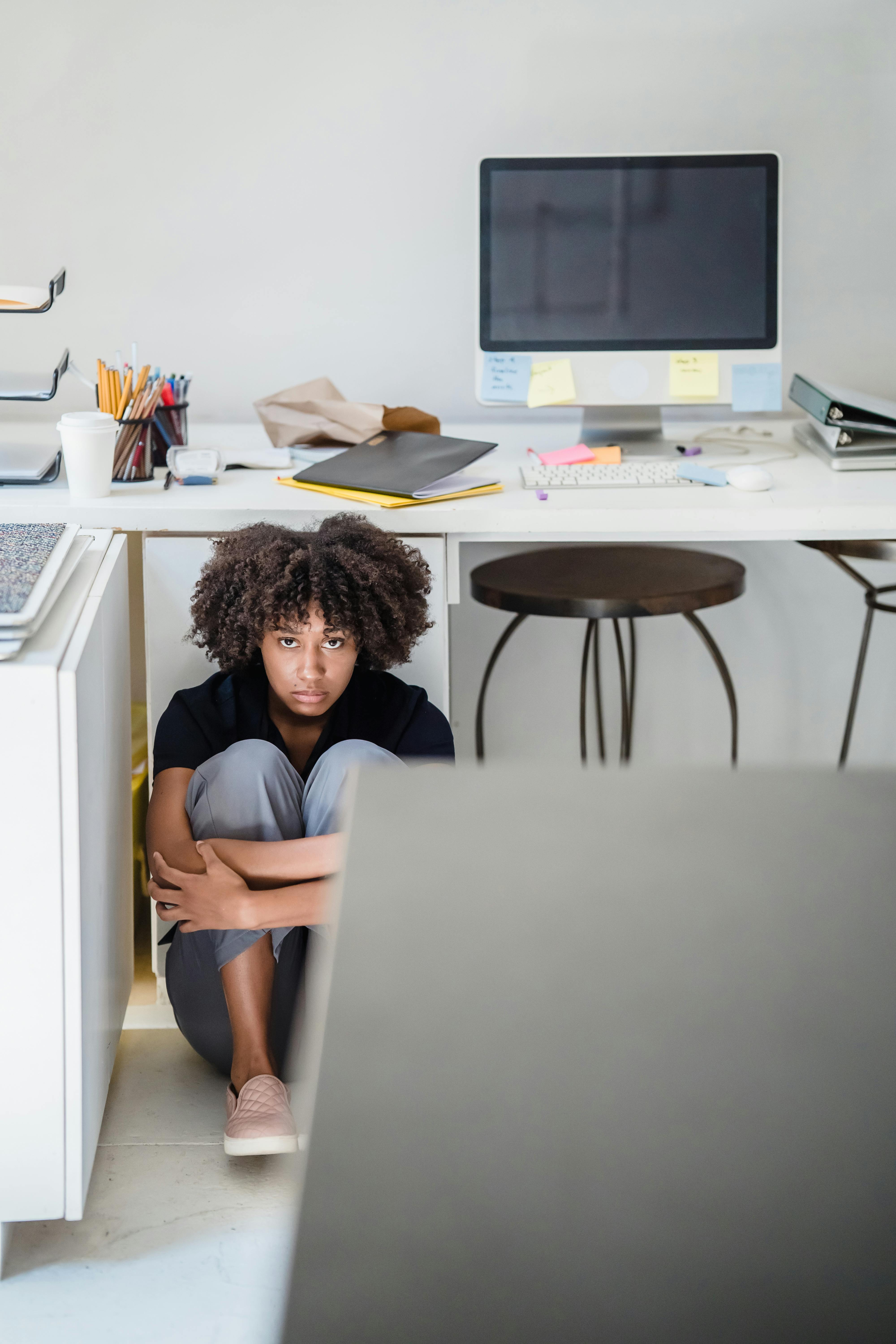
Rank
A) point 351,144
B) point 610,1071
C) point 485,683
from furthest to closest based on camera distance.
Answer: point 485,683 < point 351,144 < point 610,1071

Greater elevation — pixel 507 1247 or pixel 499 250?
pixel 499 250

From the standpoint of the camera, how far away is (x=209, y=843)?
1.24 m

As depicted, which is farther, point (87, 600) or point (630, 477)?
point (630, 477)

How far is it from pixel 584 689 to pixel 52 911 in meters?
1.30

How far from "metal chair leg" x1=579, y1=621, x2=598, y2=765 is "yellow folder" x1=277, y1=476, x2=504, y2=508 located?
63cm

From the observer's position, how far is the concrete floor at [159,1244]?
1045 mm

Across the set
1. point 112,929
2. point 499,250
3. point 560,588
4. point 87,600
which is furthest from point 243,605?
point 499,250

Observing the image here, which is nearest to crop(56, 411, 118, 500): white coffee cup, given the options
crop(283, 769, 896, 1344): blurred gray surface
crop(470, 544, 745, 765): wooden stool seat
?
crop(470, 544, 745, 765): wooden stool seat

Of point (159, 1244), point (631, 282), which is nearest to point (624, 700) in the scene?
point (631, 282)

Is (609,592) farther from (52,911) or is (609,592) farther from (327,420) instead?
(52,911)

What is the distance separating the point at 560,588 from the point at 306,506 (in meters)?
0.46

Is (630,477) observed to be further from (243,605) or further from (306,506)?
(243,605)

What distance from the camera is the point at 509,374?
1768 mm

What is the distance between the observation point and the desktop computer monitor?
68.2 inches
